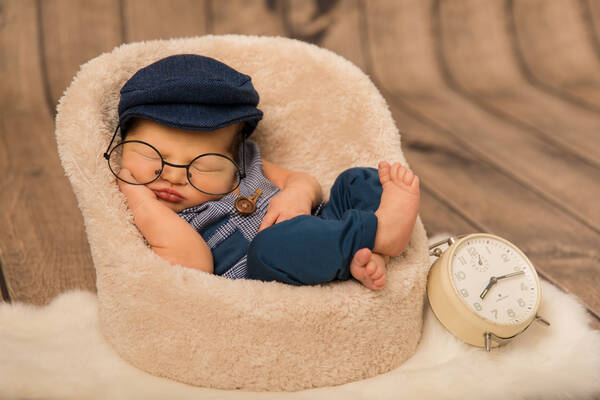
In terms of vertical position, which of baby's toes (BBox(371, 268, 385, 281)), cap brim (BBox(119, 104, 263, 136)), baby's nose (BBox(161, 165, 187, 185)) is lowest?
baby's toes (BBox(371, 268, 385, 281))

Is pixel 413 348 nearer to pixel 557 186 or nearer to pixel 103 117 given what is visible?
pixel 103 117

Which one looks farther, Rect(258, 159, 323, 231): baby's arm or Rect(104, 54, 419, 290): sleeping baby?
Rect(258, 159, 323, 231): baby's arm

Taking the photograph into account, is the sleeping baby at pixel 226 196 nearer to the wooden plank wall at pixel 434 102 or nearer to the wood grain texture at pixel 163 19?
the wooden plank wall at pixel 434 102

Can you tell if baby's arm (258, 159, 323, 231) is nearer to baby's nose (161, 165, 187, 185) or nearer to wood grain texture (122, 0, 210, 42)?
baby's nose (161, 165, 187, 185)

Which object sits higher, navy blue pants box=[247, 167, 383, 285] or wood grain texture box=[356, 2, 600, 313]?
navy blue pants box=[247, 167, 383, 285]

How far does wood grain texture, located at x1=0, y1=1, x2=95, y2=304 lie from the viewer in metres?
1.18

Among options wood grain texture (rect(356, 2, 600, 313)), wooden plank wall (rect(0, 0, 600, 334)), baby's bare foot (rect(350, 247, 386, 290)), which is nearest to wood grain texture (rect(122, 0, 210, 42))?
wooden plank wall (rect(0, 0, 600, 334))

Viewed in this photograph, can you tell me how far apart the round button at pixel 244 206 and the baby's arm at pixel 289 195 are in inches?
1.2

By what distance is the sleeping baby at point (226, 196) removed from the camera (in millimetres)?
872

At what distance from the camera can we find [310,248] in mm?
860

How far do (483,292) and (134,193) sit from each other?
615mm

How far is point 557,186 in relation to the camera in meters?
1.56

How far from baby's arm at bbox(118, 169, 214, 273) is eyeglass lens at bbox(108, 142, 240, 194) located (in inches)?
1.4

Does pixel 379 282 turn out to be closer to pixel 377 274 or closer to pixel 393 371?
pixel 377 274
